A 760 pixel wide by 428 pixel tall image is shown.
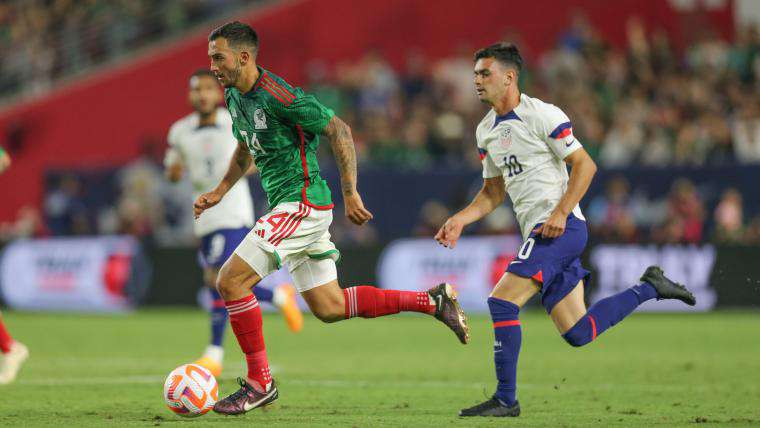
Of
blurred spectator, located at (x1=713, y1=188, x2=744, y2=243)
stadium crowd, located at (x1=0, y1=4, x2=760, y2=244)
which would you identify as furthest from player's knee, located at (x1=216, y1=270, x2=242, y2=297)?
blurred spectator, located at (x1=713, y1=188, x2=744, y2=243)

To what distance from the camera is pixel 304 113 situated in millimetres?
7723

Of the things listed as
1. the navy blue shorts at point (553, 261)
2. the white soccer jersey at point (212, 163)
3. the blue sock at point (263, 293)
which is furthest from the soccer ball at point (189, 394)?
the blue sock at point (263, 293)

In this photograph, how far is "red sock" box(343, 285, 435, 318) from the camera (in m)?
8.26

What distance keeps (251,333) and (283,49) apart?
18040 millimetres

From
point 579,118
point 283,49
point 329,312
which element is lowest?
point 329,312

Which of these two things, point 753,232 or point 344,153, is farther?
point 753,232

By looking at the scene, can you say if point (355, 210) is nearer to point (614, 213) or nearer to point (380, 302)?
point (380, 302)

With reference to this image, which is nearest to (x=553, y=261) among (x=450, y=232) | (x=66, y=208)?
(x=450, y=232)

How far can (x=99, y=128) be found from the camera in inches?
1024

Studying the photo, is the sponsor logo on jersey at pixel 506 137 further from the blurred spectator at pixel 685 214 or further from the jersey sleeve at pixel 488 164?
the blurred spectator at pixel 685 214

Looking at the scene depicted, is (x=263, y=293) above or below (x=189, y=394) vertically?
above

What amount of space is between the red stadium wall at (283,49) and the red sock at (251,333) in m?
17.8

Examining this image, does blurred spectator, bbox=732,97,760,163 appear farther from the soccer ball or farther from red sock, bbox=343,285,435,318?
the soccer ball

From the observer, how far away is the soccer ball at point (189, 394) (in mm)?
7762
